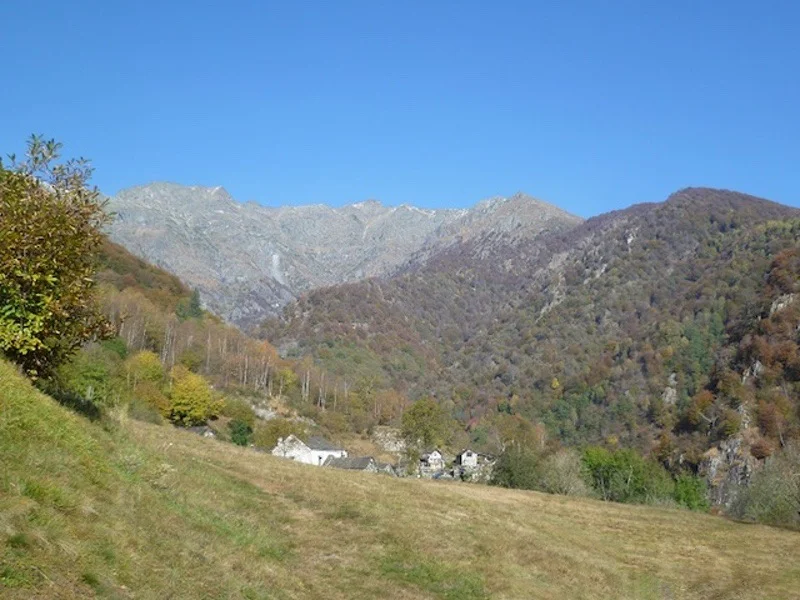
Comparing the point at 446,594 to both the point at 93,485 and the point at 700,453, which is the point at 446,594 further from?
the point at 700,453

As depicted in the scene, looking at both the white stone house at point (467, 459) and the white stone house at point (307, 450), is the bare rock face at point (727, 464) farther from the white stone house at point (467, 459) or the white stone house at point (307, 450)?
the white stone house at point (307, 450)

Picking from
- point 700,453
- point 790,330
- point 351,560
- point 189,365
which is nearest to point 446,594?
point 351,560

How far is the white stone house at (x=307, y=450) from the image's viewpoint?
112 m

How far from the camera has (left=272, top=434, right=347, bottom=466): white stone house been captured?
369ft

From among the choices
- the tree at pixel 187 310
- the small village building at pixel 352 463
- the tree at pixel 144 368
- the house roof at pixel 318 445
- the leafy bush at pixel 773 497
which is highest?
the tree at pixel 187 310

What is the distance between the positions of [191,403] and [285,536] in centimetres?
9725

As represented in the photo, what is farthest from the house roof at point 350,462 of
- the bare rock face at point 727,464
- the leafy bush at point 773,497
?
the bare rock face at point 727,464

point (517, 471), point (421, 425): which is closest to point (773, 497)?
point (517, 471)

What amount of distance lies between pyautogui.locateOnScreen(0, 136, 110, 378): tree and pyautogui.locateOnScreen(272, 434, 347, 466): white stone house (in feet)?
313

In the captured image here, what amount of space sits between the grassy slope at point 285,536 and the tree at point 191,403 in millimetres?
80132

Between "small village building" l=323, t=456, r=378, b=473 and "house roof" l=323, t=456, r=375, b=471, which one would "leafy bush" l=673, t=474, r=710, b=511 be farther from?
"house roof" l=323, t=456, r=375, b=471

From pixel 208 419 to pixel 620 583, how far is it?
10172cm

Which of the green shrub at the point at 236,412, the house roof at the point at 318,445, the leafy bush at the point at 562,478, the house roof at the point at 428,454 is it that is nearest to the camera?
the leafy bush at the point at 562,478

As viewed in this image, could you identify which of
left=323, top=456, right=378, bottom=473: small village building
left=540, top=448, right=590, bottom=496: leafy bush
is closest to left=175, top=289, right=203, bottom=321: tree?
left=323, top=456, right=378, bottom=473: small village building
